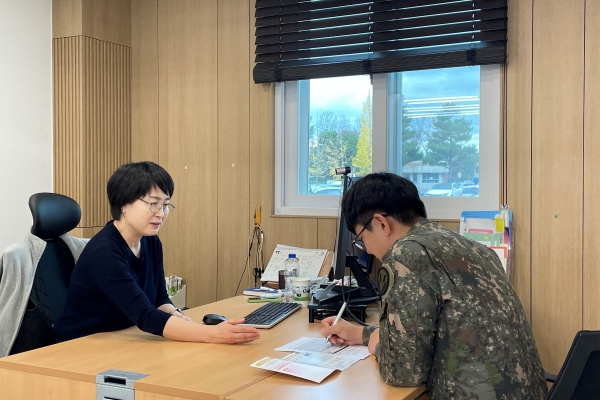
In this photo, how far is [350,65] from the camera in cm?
359

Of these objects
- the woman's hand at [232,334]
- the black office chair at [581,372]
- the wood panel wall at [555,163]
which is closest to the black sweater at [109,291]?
the woman's hand at [232,334]

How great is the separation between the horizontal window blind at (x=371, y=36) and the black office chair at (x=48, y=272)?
1.65 metres

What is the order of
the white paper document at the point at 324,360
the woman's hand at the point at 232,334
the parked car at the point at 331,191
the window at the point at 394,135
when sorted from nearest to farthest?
the white paper document at the point at 324,360, the woman's hand at the point at 232,334, the window at the point at 394,135, the parked car at the point at 331,191

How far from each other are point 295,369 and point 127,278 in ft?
2.34

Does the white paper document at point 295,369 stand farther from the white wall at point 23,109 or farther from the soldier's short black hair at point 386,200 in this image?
the white wall at point 23,109

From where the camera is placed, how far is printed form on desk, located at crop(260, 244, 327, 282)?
11.3ft

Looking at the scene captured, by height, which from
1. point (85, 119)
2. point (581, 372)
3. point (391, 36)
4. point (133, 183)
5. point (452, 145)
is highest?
point (391, 36)

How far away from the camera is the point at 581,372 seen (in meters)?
1.39

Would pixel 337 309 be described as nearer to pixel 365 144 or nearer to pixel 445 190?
pixel 445 190

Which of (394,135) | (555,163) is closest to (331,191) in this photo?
(394,135)

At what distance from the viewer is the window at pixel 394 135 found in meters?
3.38

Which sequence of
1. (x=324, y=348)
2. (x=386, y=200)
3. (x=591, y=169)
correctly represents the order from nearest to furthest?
(x=386, y=200)
(x=324, y=348)
(x=591, y=169)

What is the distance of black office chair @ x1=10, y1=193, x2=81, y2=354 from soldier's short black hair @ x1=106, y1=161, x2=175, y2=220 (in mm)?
343

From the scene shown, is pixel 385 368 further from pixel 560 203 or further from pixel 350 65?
pixel 350 65
